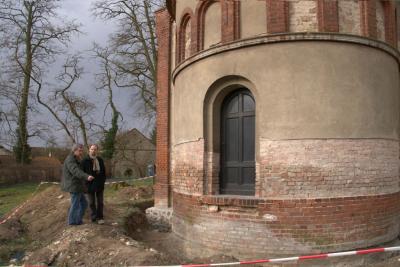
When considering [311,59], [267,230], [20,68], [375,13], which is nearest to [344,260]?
[267,230]

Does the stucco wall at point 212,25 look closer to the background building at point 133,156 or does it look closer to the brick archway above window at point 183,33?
the brick archway above window at point 183,33

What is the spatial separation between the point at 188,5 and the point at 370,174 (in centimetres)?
567

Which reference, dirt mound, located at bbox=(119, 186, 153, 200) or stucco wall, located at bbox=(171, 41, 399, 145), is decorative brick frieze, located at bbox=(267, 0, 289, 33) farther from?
dirt mound, located at bbox=(119, 186, 153, 200)

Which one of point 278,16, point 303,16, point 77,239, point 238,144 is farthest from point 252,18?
point 77,239

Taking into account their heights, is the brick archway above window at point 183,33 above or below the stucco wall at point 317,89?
above

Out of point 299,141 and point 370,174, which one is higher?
point 299,141

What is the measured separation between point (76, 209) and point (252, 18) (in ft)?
18.6

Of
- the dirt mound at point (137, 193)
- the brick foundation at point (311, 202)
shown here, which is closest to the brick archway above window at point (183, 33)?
the brick foundation at point (311, 202)

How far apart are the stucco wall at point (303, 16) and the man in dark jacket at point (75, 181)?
5185 mm

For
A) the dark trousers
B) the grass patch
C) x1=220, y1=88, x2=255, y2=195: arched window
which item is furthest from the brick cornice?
the grass patch

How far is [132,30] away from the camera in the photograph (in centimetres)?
2859

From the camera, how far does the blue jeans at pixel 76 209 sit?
8820mm

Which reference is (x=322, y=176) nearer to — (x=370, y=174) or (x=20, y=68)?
(x=370, y=174)

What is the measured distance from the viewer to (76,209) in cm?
902
